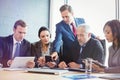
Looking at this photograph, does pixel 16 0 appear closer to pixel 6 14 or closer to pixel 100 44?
pixel 6 14

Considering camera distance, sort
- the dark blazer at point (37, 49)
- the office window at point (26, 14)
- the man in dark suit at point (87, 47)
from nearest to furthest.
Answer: the man in dark suit at point (87, 47) < the dark blazer at point (37, 49) < the office window at point (26, 14)

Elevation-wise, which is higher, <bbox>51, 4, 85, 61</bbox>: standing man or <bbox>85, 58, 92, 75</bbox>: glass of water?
<bbox>51, 4, 85, 61</bbox>: standing man

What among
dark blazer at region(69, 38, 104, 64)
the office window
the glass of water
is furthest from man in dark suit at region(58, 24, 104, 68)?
the office window

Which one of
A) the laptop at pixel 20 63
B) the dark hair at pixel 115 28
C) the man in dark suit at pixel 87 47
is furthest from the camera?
the man in dark suit at pixel 87 47

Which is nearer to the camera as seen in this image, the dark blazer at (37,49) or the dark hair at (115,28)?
the dark hair at (115,28)

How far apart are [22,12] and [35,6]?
1.08ft

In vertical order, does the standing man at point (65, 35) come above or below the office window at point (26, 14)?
below

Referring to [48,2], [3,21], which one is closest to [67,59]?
[3,21]

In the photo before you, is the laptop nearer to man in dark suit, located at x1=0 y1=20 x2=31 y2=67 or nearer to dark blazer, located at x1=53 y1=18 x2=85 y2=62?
man in dark suit, located at x1=0 y1=20 x2=31 y2=67

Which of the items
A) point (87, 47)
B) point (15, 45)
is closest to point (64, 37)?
point (87, 47)

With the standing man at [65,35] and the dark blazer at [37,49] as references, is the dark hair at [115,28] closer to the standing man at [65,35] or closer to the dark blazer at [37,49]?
the standing man at [65,35]

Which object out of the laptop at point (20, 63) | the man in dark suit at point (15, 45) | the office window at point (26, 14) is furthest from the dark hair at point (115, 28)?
the office window at point (26, 14)

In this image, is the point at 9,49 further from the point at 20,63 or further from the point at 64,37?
the point at 64,37

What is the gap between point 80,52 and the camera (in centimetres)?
319
